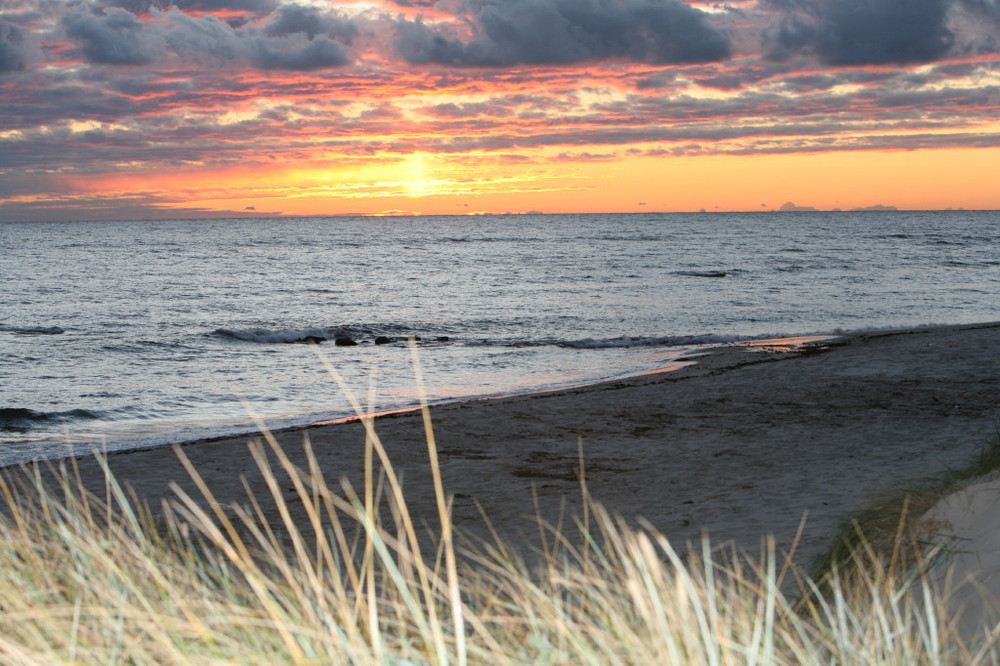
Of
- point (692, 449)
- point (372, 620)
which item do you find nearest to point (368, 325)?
point (692, 449)

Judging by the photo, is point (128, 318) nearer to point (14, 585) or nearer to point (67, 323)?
point (67, 323)

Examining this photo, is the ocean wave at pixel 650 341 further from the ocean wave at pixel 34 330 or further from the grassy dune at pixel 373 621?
the grassy dune at pixel 373 621

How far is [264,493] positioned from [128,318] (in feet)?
Answer: 72.5

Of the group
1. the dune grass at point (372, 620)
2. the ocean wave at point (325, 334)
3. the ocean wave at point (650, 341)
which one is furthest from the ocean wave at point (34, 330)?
the dune grass at point (372, 620)

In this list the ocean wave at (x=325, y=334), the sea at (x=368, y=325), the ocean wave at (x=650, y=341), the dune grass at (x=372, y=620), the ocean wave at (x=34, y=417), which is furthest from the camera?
the ocean wave at (x=325, y=334)

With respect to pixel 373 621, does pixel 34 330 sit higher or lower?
lower

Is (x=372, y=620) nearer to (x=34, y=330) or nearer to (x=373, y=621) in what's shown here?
(x=373, y=621)

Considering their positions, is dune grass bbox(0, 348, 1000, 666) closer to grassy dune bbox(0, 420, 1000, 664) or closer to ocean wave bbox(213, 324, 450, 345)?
grassy dune bbox(0, 420, 1000, 664)

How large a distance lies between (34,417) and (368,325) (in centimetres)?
1507

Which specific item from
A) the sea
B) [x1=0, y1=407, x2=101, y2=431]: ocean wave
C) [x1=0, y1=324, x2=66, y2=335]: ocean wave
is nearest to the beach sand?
the sea

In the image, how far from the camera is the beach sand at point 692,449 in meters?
7.55

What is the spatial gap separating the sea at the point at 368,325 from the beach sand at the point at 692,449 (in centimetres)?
137

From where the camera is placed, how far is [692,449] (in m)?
9.94

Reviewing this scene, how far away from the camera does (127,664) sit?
2256mm
